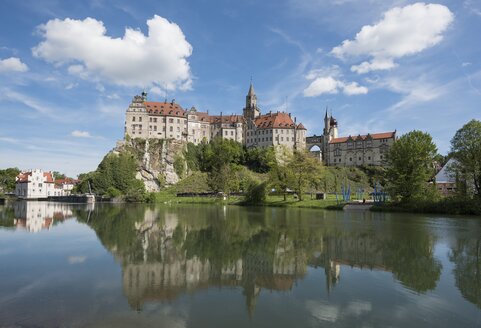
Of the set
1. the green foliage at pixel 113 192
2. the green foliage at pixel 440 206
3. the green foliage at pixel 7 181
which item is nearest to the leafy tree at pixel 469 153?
the green foliage at pixel 440 206

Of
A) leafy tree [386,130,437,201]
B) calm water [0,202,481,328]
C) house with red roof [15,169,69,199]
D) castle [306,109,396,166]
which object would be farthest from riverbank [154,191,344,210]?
castle [306,109,396,166]

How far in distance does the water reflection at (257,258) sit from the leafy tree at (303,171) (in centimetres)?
3556

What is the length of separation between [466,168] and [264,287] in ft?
136

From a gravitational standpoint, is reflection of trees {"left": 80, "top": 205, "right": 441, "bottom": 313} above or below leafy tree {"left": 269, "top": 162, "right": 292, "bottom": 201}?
below

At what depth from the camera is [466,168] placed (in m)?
42.9

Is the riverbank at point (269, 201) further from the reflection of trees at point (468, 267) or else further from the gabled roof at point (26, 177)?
the gabled roof at point (26, 177)

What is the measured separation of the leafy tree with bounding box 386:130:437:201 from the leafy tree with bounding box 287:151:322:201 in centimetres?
A: 1503

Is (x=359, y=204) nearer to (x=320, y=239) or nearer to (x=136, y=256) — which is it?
(x=320, y=239)

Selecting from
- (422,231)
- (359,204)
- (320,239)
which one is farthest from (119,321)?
(359,204)

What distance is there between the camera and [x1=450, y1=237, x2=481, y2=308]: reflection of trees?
11031 mm

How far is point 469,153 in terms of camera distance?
141 feet

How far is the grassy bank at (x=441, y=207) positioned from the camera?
40.8 m

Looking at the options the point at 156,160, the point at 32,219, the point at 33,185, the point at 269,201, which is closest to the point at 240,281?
the point at 32,219

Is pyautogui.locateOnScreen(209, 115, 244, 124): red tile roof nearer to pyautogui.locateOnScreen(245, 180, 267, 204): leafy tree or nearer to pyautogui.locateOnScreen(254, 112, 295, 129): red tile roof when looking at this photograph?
pyautogui.locateOnScreen(254, 112, 295, 129): red tile roof
